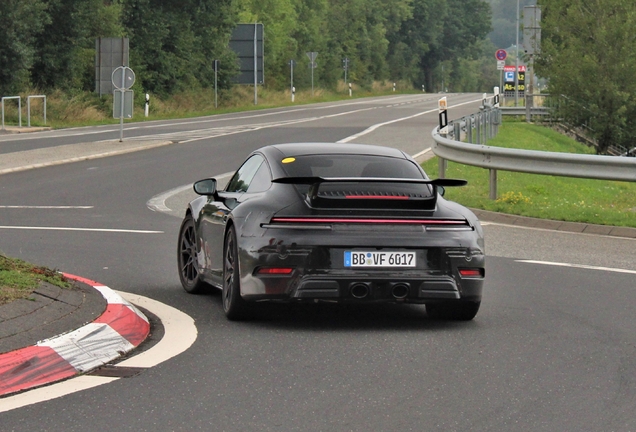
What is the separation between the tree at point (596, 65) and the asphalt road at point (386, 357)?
72.9 ft

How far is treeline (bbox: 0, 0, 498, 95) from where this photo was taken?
48.5 metres

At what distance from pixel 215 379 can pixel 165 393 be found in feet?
1.44

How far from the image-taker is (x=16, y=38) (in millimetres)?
46469

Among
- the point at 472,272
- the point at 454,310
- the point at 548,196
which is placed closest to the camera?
the point at 472,272

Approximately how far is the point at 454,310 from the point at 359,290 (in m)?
0.89

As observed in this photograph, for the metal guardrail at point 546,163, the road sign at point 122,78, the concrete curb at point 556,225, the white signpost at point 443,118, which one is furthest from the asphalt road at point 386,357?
the road sign at point 122,78

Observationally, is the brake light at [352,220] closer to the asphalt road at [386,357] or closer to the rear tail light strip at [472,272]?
the rear tail light strip at [472,272]

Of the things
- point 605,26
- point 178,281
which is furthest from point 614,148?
point 178,281

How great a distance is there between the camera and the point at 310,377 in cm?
668

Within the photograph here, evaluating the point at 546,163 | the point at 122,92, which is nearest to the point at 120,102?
the point at 122,92

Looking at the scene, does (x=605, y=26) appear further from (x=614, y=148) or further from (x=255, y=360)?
(x=255, y=360)

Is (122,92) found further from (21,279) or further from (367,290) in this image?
(367,290)

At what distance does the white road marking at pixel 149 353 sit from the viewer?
6.00 meters

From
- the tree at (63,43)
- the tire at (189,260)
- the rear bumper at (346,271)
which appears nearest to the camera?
the rear bumper at (346,271)
